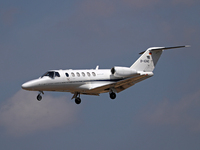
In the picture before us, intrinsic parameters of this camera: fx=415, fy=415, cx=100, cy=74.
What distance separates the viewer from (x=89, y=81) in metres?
39.3

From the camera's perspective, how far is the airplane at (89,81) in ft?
122

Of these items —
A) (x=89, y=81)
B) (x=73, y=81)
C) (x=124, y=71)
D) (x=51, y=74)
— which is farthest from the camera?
(x=89, y=81)

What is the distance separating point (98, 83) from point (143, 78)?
4.32 meters

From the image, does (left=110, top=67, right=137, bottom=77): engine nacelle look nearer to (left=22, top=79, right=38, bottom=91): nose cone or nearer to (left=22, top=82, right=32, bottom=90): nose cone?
(left=22, top=79, right=38, bottom=91): nose cone

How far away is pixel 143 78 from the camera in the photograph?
130ft

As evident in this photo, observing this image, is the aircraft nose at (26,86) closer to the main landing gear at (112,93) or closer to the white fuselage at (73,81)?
the white fuselage at (73,81)

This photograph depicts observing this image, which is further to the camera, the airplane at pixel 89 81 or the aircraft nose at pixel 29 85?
the airplane at pixel 89 81

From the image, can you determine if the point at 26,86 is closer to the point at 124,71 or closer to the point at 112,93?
the point at 112,93

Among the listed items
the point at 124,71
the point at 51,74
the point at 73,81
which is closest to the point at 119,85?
the point at 124,71

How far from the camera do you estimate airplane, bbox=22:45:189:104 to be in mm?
37281

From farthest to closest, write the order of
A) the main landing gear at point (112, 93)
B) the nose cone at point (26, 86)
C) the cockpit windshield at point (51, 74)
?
1. the main landing gear at point (112, 93)
2. the cockpit windshield at point (51, 74)
3. the nose cone at point (26, 86)

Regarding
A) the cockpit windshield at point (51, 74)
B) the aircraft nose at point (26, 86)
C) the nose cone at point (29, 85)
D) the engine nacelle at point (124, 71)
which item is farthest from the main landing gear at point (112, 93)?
the aircraft nose at point (26, 86)

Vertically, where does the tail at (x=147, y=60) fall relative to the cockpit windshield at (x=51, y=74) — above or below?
above

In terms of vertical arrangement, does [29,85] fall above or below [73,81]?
below
